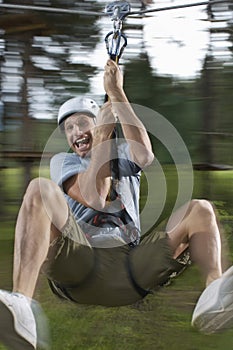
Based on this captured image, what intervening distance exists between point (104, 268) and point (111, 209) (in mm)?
106

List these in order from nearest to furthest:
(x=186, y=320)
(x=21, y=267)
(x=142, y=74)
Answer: (x=21, y=267)
(x=186, y=320)
(x=142, y=74)

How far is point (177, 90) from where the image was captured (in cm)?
255

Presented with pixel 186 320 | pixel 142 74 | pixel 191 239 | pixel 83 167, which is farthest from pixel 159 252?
pixel 142 74

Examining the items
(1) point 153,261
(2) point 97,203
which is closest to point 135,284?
(1) point 153,261

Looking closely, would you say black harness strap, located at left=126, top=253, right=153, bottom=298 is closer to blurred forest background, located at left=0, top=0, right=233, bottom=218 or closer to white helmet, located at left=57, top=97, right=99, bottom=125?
white helmet, located at left=57, top=97, right=99, bottom=125

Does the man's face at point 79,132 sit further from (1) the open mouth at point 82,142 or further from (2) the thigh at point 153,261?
(2) the thigh at point 153,261

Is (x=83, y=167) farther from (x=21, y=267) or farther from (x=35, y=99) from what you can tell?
(x=35, y=99)

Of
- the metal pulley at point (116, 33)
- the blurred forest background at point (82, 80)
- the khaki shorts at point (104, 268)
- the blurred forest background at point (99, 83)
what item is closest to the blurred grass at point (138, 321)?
the blurred forest background at point (99, 83)

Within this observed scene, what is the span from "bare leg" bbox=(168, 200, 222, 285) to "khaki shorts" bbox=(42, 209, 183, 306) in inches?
1.9

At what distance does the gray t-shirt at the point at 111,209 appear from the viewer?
1.49m

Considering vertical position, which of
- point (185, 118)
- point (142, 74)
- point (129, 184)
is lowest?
point (185, 118)

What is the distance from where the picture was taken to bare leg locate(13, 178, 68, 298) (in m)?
1.45

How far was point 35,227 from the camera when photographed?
145cm

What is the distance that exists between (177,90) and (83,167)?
112cm
